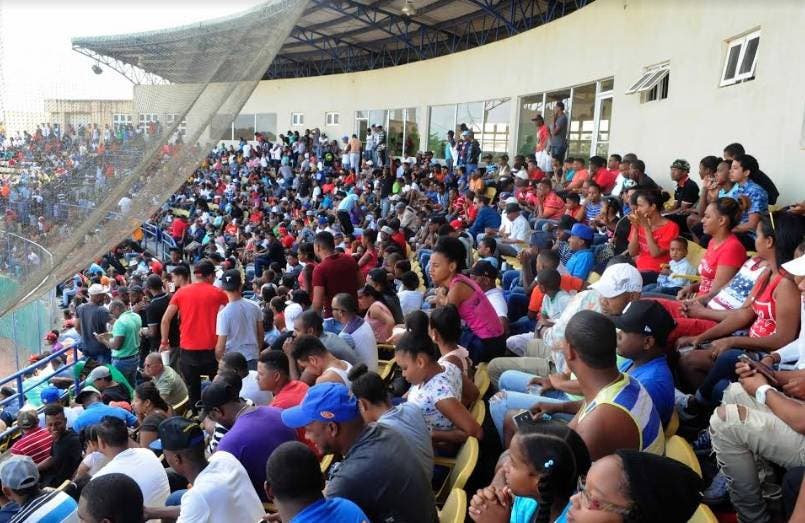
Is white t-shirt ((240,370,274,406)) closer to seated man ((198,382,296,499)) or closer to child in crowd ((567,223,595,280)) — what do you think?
seated man ((198,382,296,499))

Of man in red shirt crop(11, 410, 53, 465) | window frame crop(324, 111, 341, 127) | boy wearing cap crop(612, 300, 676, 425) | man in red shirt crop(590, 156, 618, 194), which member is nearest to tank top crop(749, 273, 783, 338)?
boy wearing cap crop(612, 300, 676, 425)

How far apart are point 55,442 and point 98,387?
1.64 m

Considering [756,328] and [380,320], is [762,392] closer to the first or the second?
[756,328]

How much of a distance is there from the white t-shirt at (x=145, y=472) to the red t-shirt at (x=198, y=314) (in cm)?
227

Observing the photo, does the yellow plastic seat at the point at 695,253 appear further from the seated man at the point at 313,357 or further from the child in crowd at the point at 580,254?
the seated man at the point at 313,357

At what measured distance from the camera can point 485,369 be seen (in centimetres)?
443

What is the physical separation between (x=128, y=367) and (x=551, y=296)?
170 inches

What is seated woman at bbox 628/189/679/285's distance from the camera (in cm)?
584

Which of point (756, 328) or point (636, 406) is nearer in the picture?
point (636, 406)

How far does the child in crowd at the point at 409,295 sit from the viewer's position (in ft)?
20.1

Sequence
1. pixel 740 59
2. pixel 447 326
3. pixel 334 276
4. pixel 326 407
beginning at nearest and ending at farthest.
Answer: pixel 326 407 < pixel 447 326 < pixel 334 276 < pixel 740 59

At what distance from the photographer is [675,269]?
18.5 ft

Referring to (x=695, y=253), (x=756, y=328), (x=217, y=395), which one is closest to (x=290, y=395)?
(x=217, y=395)

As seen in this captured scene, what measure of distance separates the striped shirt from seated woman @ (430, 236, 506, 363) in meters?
3.01
